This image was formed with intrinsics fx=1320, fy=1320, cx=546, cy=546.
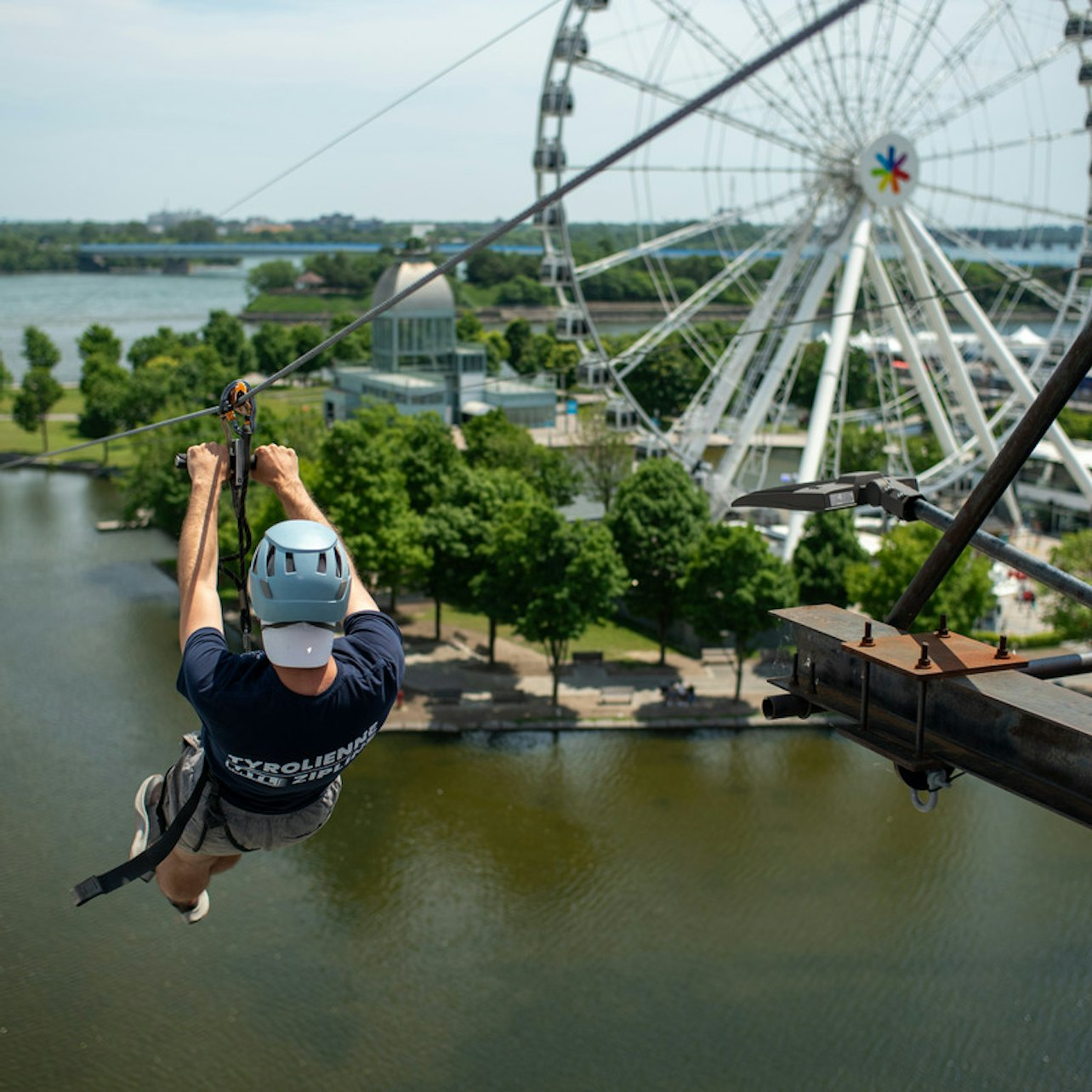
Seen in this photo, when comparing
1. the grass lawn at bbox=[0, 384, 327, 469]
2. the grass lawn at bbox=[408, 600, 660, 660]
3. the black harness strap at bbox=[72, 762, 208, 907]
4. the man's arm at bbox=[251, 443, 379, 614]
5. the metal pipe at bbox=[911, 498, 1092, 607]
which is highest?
the man's arm at bbox=[251, 443, 379, 614]

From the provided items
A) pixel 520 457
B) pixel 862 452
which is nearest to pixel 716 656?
pixel 520 457

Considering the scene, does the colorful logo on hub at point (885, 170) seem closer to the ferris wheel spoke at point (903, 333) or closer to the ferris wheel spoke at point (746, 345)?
the ferris wheel spoke at point (903, 333)

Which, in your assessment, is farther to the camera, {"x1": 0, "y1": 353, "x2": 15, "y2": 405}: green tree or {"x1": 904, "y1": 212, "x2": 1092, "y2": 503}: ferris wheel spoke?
{"x1": 0, "y1": 353, "x2": 15, "y2": 405}: green tree

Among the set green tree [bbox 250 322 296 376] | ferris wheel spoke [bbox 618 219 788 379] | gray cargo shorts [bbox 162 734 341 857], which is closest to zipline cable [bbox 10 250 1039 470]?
gray cargo shorts [bbox 162 734 341 857]

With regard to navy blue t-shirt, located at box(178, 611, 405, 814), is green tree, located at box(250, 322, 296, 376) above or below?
below

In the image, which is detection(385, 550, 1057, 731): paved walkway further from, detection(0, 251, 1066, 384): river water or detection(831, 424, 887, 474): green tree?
detection(0, 251, 1066, 384): river water

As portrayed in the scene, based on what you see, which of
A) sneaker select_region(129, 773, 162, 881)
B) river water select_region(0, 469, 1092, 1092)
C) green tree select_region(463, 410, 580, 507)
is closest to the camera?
sneaker select_region(129, 773, 162, 881)

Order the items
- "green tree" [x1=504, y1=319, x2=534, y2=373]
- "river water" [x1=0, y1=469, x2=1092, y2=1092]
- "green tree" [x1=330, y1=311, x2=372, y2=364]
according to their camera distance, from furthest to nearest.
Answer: "green tree" [x1=504, y1=319, x2=534, y2=373] < "green tree" [x1=330, y1=311, x2=372, y2=364] < "river water" [x1=0, y1=469, x2=1092, y2=1092]

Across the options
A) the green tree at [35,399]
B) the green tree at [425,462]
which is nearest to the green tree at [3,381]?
the green tree at [35,399]

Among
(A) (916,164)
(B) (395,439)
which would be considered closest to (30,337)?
(B) (395,439)
